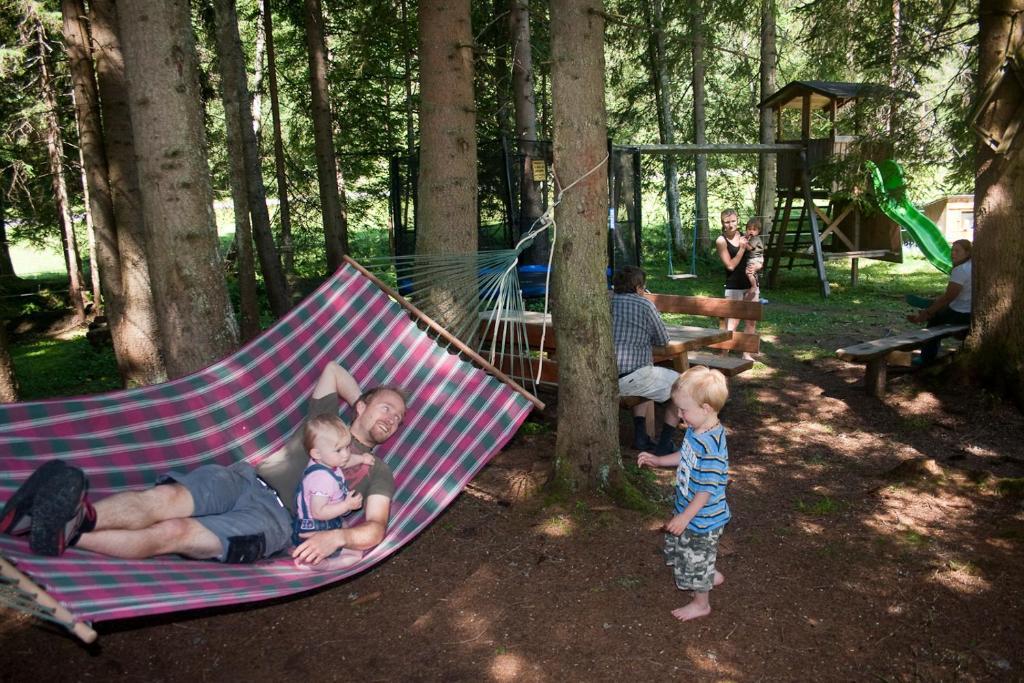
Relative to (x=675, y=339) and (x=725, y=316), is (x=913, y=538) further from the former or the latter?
(x=725, y=316)

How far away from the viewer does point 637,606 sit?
286 centimetres

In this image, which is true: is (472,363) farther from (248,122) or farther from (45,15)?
(45,15)

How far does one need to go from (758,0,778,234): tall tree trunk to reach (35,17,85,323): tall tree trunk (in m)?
9.93

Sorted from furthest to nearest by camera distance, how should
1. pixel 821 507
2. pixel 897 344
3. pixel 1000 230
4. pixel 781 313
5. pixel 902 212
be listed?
pixel 902 212 → pixel 781 313 → pixel 897 344 → pixel 1000 230 → pixel 821 507

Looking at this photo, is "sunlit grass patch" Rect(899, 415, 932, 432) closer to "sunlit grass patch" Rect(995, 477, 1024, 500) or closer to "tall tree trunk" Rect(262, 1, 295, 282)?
"sunlit grass patch" Rect(995, 477, 1024, 500)

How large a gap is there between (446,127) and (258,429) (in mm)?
1875

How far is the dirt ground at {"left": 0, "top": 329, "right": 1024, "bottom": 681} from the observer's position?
101 inches

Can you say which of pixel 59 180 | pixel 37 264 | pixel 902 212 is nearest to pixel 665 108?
pixel 902 212

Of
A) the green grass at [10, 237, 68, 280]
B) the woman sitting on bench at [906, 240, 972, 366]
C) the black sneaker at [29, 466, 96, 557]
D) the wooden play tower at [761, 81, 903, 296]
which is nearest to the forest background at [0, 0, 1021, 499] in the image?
the woman sitting on bench at [906, 240, 972, 366]

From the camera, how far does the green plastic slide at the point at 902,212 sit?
35.4 ft

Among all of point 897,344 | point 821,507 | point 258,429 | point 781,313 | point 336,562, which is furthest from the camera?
point 781,313

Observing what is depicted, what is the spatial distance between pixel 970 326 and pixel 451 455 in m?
3.90

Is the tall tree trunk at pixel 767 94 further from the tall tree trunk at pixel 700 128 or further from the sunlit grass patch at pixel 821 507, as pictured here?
the sunlit grass patch at pixel 821 507

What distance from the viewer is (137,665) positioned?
106 inches
